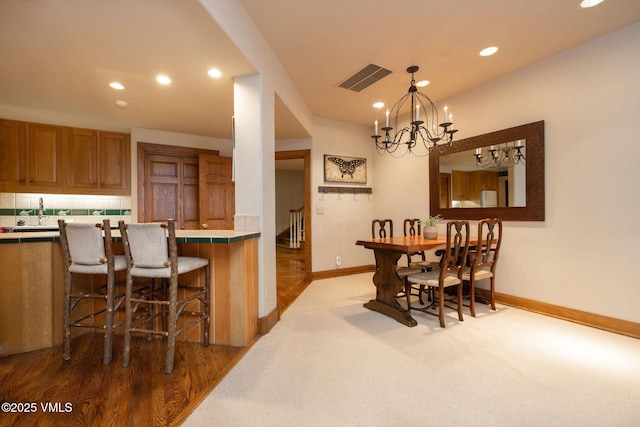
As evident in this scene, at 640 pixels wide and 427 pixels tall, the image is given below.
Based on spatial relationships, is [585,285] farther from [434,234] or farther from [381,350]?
[381,350]

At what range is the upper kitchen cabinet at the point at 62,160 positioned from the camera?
3285mm

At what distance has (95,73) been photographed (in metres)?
2.44

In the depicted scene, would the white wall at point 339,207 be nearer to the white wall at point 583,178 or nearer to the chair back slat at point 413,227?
the chair back slat at point 413,227

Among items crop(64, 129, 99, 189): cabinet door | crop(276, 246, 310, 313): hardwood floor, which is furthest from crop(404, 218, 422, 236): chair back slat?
crop(64, 129, 99, 189): cabinet door

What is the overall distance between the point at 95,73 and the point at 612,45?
185 inches

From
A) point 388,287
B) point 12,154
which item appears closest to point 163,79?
point 12,154

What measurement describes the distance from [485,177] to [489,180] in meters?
0.06

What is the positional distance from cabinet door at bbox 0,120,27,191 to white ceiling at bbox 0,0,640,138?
29 centimetres

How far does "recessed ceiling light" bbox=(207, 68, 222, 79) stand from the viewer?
2.33 metres

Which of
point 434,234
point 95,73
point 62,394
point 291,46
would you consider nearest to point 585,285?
point 434,234

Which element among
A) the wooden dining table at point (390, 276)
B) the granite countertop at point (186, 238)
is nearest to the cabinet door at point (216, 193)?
the granite countertop at point (186, 238)

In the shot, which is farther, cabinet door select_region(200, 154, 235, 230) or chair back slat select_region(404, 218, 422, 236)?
cabinet door select_region(200, 154, 235, 230)

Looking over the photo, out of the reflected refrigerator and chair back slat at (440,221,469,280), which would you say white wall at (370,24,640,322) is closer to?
the reflected refrigerator

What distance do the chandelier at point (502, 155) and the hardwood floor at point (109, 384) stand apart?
3.33 metres
